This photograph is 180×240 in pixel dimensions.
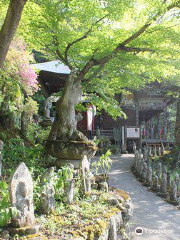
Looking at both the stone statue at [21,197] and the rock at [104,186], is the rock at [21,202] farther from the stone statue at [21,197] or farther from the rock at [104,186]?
the rock at [104,186]

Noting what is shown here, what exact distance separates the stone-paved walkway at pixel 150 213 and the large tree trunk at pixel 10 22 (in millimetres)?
4548

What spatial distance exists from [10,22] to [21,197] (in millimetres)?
3457

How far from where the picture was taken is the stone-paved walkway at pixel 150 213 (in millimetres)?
4848

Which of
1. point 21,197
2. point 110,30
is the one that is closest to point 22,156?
point 21,197

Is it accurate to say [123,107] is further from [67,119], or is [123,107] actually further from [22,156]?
[22,156]

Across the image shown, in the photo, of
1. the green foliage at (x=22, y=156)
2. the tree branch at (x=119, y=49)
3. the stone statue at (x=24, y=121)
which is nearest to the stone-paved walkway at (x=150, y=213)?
the green foliage at (x=22, y=156)

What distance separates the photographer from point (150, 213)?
602 cm

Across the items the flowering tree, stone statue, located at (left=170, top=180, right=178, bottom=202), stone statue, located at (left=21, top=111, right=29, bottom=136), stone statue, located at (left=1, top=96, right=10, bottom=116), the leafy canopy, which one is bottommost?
stone statue, located at (left=170, top=180, right=178, bottom=202)

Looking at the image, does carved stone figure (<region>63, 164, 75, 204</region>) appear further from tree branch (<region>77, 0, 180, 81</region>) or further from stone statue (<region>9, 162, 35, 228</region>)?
tree branch (<region>77, 0, 180, 81</region>)

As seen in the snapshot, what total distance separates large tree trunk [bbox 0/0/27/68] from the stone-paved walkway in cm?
455

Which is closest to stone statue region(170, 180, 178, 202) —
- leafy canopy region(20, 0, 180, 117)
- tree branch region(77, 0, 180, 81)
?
leafy canopy region(20, 0, 180, 117)

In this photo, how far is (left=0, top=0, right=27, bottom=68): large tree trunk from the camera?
4587 mm

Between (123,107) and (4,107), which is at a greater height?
(123,107)

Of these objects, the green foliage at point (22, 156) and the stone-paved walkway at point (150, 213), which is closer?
the stone-paved walkway at point (150, 213)
